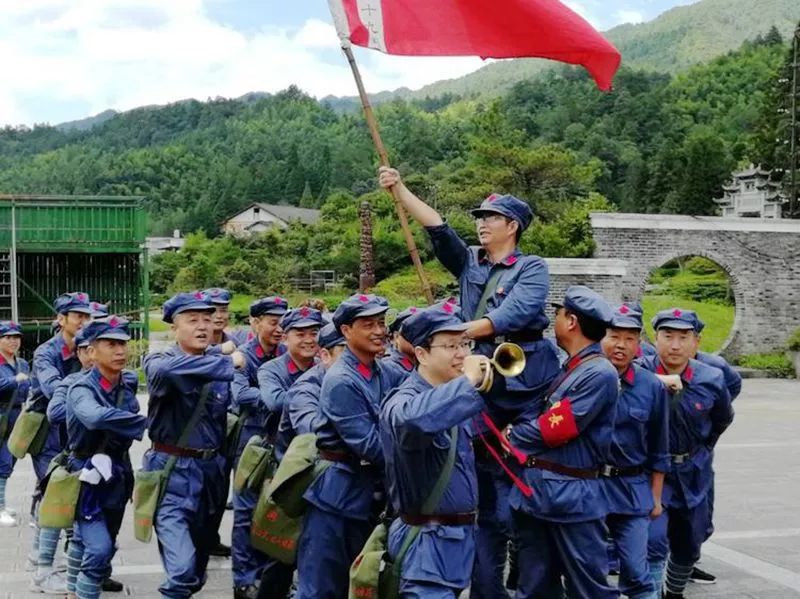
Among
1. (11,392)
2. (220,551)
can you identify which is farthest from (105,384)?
(11,392)

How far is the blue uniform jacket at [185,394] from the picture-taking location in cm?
593

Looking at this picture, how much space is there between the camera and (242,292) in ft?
151

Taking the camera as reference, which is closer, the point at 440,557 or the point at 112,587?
the point at 440,557

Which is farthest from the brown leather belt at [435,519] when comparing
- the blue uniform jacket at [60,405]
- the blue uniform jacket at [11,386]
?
the blue uniform jacket at [11,386]

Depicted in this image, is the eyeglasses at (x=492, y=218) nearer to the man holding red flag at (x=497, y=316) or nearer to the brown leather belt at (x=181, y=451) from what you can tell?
the man holding red flag at (x=497, y=316)

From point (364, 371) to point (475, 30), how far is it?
2246mm

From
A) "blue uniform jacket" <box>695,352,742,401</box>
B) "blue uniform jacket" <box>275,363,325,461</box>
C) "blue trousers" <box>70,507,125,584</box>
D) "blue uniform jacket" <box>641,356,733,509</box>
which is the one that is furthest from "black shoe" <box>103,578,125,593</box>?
"blue uniform jacket" <box>695,352,742,401</box>

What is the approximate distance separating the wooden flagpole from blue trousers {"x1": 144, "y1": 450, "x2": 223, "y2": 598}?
1.80 meters

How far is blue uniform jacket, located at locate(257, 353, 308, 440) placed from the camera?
671cm

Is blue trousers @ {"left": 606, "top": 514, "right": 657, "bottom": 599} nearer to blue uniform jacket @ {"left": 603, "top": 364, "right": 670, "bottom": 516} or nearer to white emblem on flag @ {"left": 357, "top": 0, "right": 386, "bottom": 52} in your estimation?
blue uniform jacket @ {"left": 603, "top": 364, "right": 670, "bottom": 516}

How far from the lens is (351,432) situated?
5.04 m

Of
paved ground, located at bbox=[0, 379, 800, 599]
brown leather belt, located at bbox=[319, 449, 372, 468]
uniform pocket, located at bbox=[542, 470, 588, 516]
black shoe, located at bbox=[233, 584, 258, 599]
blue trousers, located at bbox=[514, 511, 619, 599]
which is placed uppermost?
brown leather belt, located at bbox=[319, 449, 372, 468]

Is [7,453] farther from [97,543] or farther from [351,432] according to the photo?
[351,432]

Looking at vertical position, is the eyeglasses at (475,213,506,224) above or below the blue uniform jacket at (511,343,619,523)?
above
